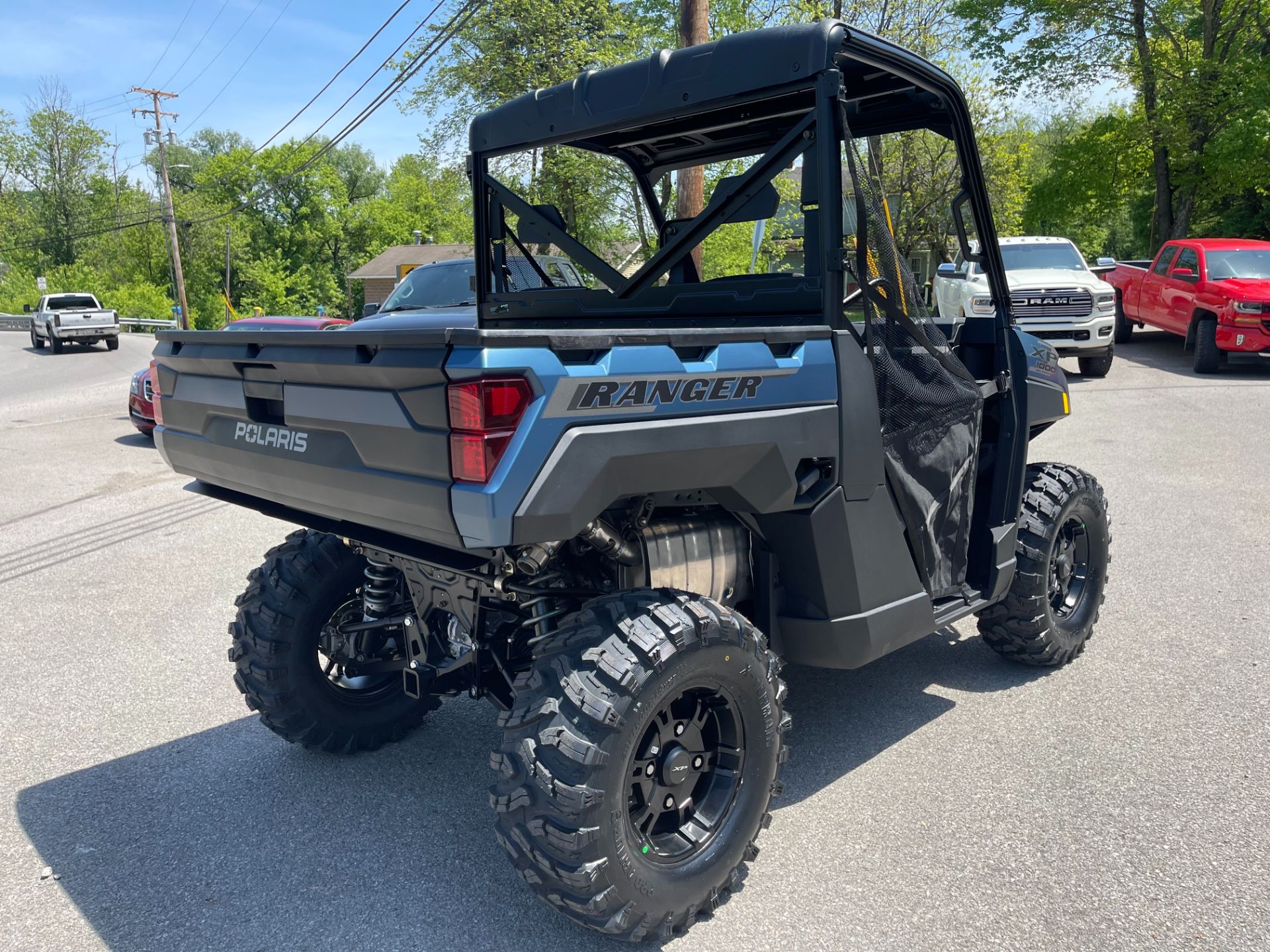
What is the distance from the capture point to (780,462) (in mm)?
2781

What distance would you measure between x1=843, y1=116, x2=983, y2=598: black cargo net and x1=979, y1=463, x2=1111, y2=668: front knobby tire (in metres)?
0.55

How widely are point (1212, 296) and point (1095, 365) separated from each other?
6.26 feet

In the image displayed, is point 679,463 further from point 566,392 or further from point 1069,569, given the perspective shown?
point 1069,569

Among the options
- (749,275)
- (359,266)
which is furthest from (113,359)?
(359,266)

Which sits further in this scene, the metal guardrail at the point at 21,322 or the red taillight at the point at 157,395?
the metal guardrail at the point at 21,322

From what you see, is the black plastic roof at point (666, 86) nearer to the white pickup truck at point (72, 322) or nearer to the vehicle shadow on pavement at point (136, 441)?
the vehicle shadow on pavement at point (136, 441)

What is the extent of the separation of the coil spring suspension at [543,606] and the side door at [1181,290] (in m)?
15.6

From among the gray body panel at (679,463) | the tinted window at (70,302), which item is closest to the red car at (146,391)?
the gray body panel at (679,463)

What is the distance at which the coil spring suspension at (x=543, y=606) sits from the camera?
283 cm

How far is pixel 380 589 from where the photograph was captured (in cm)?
337

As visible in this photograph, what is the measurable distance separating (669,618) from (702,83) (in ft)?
5.77

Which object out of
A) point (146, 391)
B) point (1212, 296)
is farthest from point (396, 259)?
point (1212, 296)

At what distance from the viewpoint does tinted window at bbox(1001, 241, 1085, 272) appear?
47.5ft

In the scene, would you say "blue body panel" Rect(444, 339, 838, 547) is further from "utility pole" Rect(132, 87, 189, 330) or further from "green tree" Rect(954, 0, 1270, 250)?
"utility pole" Rect(132, 87, 189, 330)
